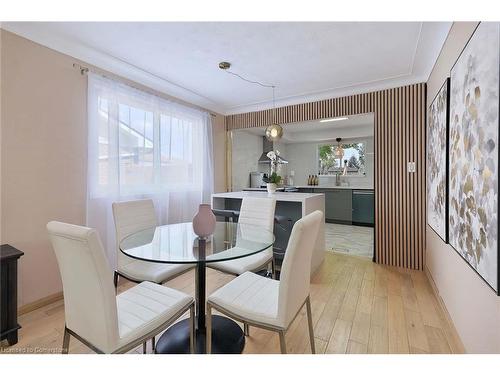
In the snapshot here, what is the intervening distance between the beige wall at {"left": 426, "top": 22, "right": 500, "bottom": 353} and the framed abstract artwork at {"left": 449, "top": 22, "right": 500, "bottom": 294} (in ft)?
0.43

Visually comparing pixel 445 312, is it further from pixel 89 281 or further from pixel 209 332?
pixel 89 281

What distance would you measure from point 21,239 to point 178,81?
7.64 ft

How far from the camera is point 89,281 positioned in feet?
3.47

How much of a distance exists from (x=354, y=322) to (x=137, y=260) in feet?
5.94

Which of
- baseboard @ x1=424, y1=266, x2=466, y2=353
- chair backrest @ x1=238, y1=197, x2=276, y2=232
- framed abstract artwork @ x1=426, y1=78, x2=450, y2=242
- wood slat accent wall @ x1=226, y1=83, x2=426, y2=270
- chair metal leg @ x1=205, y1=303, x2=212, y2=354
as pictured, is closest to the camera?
chair metal leg @ x1=205, y1=303, x2=212, y2=354

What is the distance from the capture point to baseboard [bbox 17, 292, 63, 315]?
203 cm

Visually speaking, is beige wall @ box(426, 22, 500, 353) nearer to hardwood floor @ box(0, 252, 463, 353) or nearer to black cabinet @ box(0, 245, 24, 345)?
hardwood floor @ box(0, 252, 463, 353)

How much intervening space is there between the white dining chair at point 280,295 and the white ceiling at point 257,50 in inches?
67.1

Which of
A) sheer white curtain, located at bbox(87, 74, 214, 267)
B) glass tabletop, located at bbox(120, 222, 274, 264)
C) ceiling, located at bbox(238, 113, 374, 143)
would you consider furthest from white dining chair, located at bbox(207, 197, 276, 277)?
ceiling, located at bbox(238, 113, 374, 143)

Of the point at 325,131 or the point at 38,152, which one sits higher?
the point at 325,131

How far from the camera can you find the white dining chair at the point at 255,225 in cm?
193

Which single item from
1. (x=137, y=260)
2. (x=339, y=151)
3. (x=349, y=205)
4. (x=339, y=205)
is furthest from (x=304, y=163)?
(x=137, y=260)

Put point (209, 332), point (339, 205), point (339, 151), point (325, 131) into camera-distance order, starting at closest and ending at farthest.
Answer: point (209, 332) < point (339, 205) < point (325, 131) < point (339, 151)
